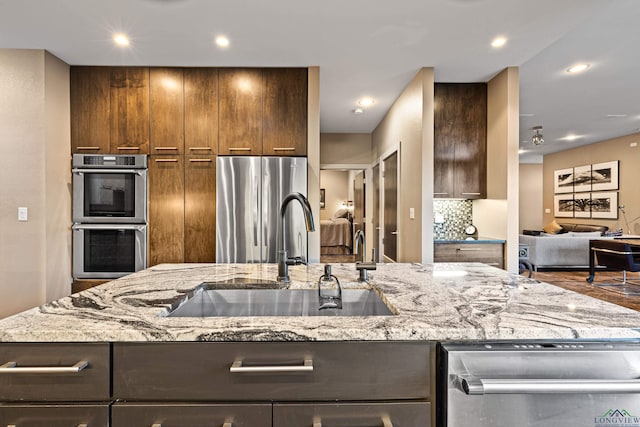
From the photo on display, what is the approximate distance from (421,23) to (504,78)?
4.70 ft

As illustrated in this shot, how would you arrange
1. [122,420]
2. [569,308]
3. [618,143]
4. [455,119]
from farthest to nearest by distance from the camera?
[618,143] → [455,119] → [569,308] → [122,420]

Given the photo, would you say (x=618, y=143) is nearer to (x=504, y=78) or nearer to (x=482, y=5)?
(x=504, y=78)

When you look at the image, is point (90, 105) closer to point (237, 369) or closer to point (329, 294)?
point (329, 294)

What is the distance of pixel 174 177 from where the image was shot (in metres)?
3.50

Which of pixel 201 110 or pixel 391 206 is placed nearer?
pixel 201 110

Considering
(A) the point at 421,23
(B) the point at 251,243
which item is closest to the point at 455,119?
(A) the point at 421,23

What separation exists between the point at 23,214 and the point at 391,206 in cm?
407

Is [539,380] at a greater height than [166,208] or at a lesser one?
lesser

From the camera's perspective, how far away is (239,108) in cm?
353

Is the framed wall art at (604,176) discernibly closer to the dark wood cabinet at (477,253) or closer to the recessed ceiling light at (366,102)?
the dark wood cabinet at (477,253)

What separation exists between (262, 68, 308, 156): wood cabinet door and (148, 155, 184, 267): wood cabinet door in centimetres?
92

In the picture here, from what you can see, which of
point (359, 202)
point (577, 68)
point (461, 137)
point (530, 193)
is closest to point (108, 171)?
point (461, 137)

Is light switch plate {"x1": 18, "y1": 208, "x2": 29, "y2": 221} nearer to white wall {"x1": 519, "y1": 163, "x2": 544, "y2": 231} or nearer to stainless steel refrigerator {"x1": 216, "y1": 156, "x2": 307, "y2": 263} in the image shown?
stainless steel refrigerator {"x1": 216, "y1": 156, "x2": 307, "y2": 263}

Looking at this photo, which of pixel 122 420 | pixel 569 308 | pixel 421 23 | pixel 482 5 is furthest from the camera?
pixel 421 23
